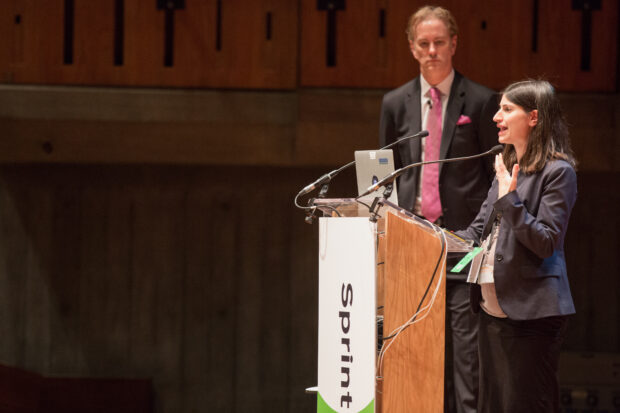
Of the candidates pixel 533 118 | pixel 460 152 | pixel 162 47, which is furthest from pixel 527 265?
pixel 162 47

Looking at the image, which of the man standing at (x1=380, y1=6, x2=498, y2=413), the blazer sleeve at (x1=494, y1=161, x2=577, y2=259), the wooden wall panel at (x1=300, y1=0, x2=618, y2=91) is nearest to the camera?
the blazer sleeve at (x1=494, y1=161, x2=577, y2=259)

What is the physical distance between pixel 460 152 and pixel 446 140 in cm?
7

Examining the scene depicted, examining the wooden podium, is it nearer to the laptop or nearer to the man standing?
the laptop

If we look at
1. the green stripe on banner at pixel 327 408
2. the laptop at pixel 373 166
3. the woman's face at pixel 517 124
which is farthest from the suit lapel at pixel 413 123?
the green stripe on banner at pixel 327 408

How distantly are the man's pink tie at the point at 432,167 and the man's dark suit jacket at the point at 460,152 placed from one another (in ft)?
0.08

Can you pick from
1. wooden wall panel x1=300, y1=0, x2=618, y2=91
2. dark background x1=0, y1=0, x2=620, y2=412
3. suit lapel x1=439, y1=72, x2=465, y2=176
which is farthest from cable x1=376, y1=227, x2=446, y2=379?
wooden wall panel x1=300, y1=0, x2=618, y2=91

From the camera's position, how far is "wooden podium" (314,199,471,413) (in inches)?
76.6

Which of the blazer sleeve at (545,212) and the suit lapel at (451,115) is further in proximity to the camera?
the suit lapel at (451,115)

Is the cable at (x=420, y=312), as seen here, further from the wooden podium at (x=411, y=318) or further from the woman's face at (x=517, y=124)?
the woman's face at (x=517, y=124)

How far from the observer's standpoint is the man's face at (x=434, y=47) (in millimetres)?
2619

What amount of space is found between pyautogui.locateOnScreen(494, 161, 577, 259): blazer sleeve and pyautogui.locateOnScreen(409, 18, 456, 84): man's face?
83cm

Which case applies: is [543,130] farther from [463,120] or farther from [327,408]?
[327,408]

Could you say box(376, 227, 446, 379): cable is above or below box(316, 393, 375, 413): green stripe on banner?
above

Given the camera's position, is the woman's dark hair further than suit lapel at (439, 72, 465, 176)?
No
